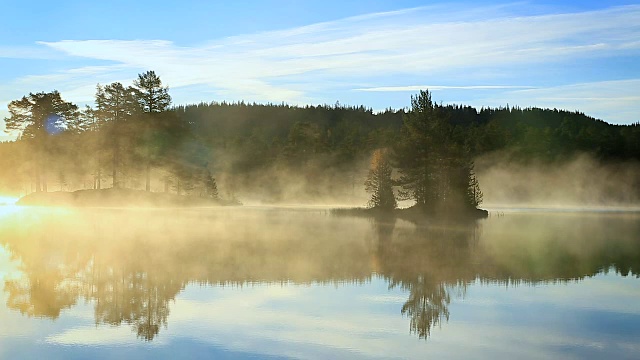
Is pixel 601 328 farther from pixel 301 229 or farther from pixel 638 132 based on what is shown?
pixel 638 132

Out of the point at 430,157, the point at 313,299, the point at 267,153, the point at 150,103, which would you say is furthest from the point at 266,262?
the point at 267,153

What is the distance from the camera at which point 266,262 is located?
2403 centimetres

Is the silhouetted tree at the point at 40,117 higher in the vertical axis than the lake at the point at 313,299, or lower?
higher

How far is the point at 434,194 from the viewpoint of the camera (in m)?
64.3

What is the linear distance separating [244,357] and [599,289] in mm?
12497

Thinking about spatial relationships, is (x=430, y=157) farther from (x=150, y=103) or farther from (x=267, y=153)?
(x=267, y=153)

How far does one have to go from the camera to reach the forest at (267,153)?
64.8 m

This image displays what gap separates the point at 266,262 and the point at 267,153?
143188mm

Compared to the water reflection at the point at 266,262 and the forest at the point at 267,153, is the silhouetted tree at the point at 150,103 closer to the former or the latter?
the forest at the point at 267,153

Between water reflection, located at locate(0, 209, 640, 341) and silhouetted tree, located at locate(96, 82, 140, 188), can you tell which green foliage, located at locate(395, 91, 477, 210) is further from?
silhouetted tree, located at locate(96, 82, 140, 188)

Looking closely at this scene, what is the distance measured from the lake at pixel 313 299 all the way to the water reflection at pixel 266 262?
0.07 metres

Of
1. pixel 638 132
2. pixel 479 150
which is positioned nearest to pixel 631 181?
pixel 638 132

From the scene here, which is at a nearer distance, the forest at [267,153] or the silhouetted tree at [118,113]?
the forest at [267,153]

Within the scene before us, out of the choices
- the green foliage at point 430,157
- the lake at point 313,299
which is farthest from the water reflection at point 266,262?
the green foliage at point 430,157
